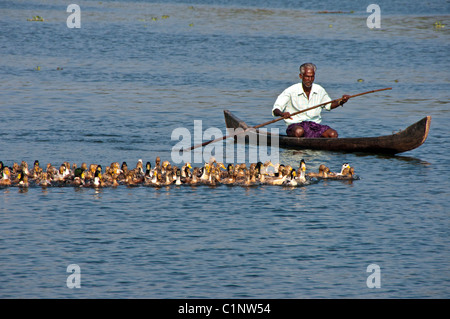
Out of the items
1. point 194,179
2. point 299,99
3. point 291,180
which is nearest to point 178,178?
point 194,179

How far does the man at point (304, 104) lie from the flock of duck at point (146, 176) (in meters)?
2.91

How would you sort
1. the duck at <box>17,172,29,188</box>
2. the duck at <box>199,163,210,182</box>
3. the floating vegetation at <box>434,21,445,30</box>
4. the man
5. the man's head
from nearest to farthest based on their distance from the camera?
the duck at <box>17,172,29,188</box> → the duck at <box>199,163,210,182</box> → the man's head → the man → the floating vegetation at <box>434,21,445,30</box>

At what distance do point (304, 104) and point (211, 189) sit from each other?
4331 mm

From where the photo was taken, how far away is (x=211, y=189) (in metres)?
17.3

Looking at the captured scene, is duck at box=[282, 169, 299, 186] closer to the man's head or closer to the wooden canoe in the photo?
the wooden canoe

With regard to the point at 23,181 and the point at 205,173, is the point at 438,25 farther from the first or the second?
the point at 23,181

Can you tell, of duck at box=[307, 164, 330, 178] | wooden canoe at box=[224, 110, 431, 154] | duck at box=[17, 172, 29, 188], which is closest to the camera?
duck at box=[17, 172, 29, 188]

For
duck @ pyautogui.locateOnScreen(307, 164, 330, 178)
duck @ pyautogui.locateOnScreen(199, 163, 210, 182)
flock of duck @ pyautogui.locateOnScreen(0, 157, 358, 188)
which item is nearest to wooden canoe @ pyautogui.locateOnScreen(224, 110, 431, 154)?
duck @ pyautogui.locateOnScreen(307, 164, 330, 178)

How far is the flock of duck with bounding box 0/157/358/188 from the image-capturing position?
17141mm

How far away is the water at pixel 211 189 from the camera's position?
1253 cm

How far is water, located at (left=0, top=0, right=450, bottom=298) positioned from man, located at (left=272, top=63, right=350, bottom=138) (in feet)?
2.25

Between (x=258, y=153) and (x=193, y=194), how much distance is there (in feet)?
14.3

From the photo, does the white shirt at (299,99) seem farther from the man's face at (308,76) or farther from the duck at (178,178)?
the duck at (178,178)

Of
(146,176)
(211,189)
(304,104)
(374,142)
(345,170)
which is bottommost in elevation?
(211,189)
